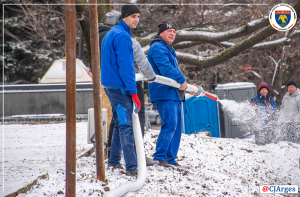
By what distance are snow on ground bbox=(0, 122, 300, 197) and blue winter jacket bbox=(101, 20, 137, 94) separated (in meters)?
1.02

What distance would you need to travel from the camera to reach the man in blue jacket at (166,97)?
3.79 metres

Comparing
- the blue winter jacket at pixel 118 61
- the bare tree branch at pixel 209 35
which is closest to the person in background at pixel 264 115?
the bare tree branch at pixel 209 35

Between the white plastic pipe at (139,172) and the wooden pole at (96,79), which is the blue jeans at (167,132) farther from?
the wooden pole at (96,79)

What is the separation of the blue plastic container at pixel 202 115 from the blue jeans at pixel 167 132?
3.66 metres

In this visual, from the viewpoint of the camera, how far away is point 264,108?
6535mm

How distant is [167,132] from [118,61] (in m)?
1.28

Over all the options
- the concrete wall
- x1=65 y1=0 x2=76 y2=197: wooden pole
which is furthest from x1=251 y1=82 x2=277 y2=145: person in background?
the concrete wall

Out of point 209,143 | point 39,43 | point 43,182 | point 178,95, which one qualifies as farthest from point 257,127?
point 39,43

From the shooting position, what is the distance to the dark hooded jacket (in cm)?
654

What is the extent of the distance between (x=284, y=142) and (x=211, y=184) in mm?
4179

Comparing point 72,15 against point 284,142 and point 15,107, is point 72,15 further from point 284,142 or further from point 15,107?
point 15,107

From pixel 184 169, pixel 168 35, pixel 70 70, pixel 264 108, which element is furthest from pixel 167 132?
pixel 264 108

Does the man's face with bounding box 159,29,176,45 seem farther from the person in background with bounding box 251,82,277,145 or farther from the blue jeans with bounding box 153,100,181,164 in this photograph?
the person in background with bounding box 251,82,277,145

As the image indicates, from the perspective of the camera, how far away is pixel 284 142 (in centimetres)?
664
